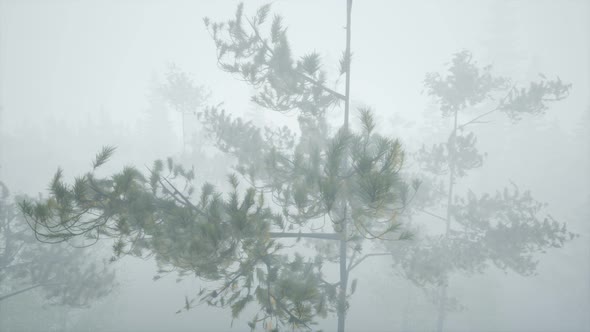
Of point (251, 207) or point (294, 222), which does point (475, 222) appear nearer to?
point (294, 222)

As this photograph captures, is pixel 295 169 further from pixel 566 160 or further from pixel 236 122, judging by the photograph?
pixel 566 160

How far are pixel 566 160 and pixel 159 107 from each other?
62.9m

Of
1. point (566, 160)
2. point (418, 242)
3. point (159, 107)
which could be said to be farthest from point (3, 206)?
point (566, 160)

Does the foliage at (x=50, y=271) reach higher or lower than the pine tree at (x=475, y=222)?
lower

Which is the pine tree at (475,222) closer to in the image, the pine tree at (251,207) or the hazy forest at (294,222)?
the hazy forest at (294,222)

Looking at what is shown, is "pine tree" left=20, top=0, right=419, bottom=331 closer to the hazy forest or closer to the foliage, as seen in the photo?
the hazy forest

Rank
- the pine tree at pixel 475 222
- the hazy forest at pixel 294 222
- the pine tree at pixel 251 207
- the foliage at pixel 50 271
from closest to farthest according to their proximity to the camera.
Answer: the pine tree at pixel 251 207 → the hazy forest at pixel 294 222 → the foliage at pixel 50 271 → the pine tree at pixel 475 222

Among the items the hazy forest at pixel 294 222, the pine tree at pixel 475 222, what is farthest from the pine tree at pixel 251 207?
the pine tree at pixel 475 222

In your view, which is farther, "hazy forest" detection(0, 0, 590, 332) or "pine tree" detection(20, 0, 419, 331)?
"hazy forest" detection(0, 0, 590, 332)

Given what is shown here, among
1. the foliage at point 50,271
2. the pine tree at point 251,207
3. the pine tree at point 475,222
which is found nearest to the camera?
the pine tree at point 251,207

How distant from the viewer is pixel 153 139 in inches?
1923

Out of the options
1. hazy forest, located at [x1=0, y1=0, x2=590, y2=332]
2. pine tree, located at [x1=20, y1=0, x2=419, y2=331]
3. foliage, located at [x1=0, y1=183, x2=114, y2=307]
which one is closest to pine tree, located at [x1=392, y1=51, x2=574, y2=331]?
hazy forest, located at [x1=0, y1=0, x2=590, y2=332]

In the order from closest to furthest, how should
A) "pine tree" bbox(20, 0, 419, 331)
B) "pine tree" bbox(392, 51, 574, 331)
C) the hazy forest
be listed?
1. "pine tree" bbox(20, 0, 419, 331)
2. the hazy forest
3. "pine tree" bbox(392, 51, 574, 331)

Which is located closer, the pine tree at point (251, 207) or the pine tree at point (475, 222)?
the pine tree at point (251, 207)
